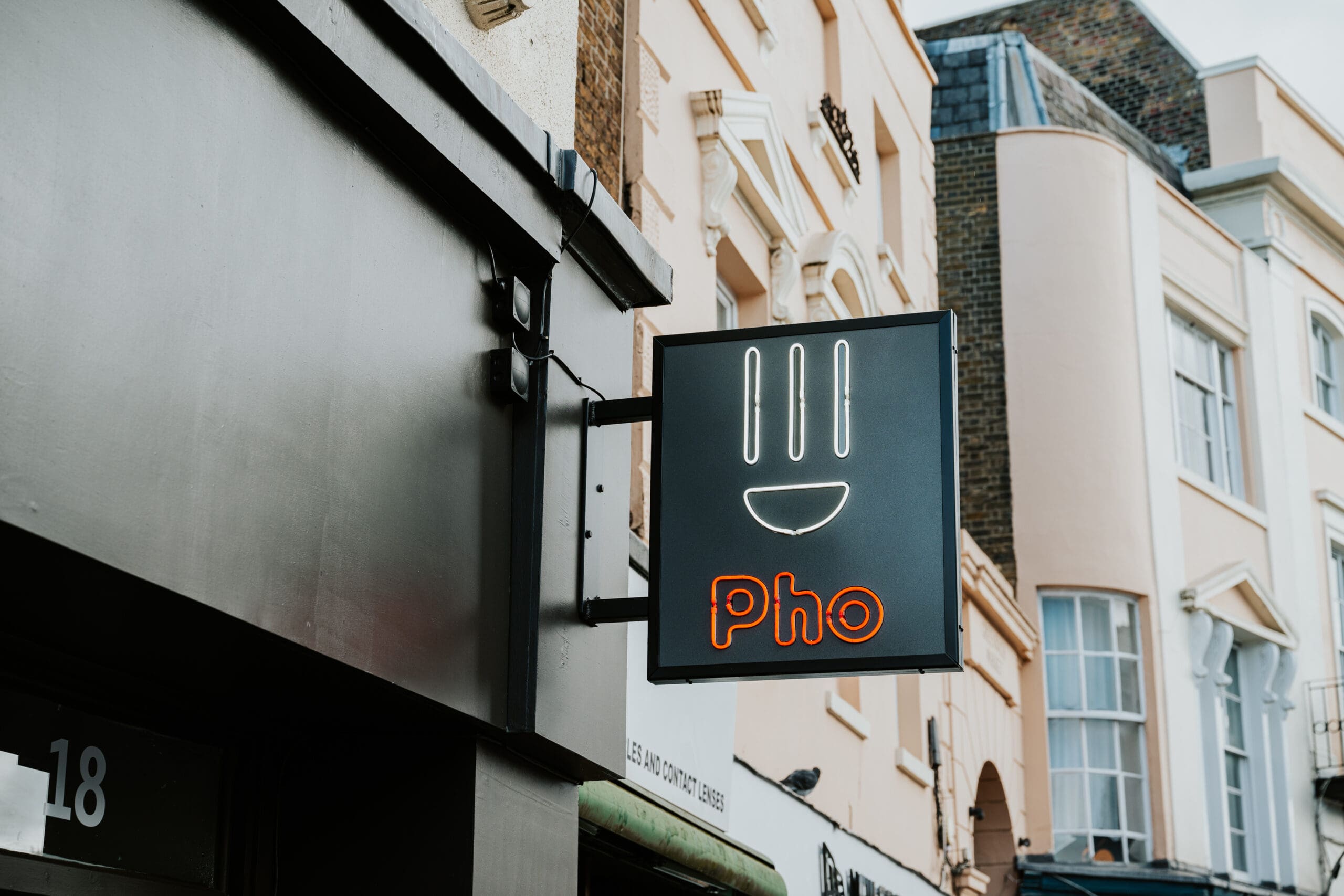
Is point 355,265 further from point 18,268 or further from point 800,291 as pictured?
point 800,291

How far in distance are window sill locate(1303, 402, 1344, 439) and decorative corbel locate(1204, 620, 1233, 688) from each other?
4.57 meters

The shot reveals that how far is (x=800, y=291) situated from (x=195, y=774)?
796cm

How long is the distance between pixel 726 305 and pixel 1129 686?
9.77 meters

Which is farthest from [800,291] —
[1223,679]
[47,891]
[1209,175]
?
[1209,175]

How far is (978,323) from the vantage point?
20000 millimetres

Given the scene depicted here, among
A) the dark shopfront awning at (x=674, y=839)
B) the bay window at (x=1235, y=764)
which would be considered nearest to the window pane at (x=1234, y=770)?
A: the bay window at (x=1235, y=764)

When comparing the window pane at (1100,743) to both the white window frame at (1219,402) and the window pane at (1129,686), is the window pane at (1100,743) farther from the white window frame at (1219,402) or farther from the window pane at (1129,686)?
the white window frame at (1219,402)

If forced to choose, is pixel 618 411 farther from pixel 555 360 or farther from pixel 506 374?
pixel 506 374

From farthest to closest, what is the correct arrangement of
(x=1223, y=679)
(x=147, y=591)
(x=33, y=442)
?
(x=1223, y=679) → (x=147, y=591) → (x=33, y=442)

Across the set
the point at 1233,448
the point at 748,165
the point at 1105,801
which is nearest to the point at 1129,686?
the point at 1105,801

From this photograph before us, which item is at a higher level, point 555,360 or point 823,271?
point 823,271

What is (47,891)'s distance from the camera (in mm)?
3629

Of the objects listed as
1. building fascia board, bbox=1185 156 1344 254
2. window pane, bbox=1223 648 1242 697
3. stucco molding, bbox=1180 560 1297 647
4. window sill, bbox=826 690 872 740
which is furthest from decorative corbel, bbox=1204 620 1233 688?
window sill, bbox=826 690 872 740

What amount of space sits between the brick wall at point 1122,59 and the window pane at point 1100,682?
920 cm
